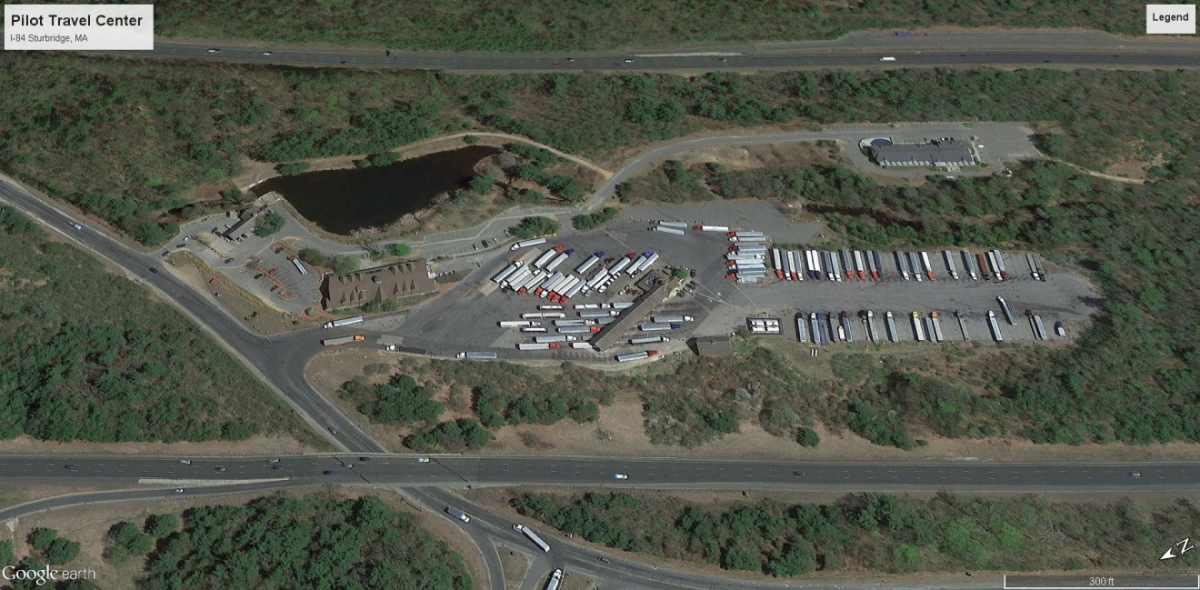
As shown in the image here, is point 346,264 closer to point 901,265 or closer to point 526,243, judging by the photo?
point 526,243

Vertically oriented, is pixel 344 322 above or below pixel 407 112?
below

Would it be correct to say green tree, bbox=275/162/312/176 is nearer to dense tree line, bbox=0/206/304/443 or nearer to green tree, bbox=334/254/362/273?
green tree, bbox=334/254/362/273

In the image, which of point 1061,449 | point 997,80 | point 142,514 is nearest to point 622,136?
point 997,80

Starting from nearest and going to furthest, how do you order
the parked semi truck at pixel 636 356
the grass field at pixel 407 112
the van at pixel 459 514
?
the van at pixel 459 514 < the parked semi truck at pixel 636 356 < the grass field at pixel 407 112

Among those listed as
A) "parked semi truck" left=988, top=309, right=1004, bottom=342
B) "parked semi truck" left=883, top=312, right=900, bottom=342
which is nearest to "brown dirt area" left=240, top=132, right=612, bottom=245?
"parked semi truck" left=883, top=312, right=900, bottom=342

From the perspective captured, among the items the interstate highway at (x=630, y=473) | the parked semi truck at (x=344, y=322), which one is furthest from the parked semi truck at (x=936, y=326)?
the parked semi truck at (x=344, y=322)

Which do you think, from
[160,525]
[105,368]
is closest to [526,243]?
[105,368]

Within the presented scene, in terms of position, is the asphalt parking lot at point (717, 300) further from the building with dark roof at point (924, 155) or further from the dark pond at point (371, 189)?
the building with dark roof at point (924, 155)

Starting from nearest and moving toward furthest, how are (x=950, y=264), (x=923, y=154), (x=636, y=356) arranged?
(x=636, y=356), (x=950, y=264), (x=923, y=154)
